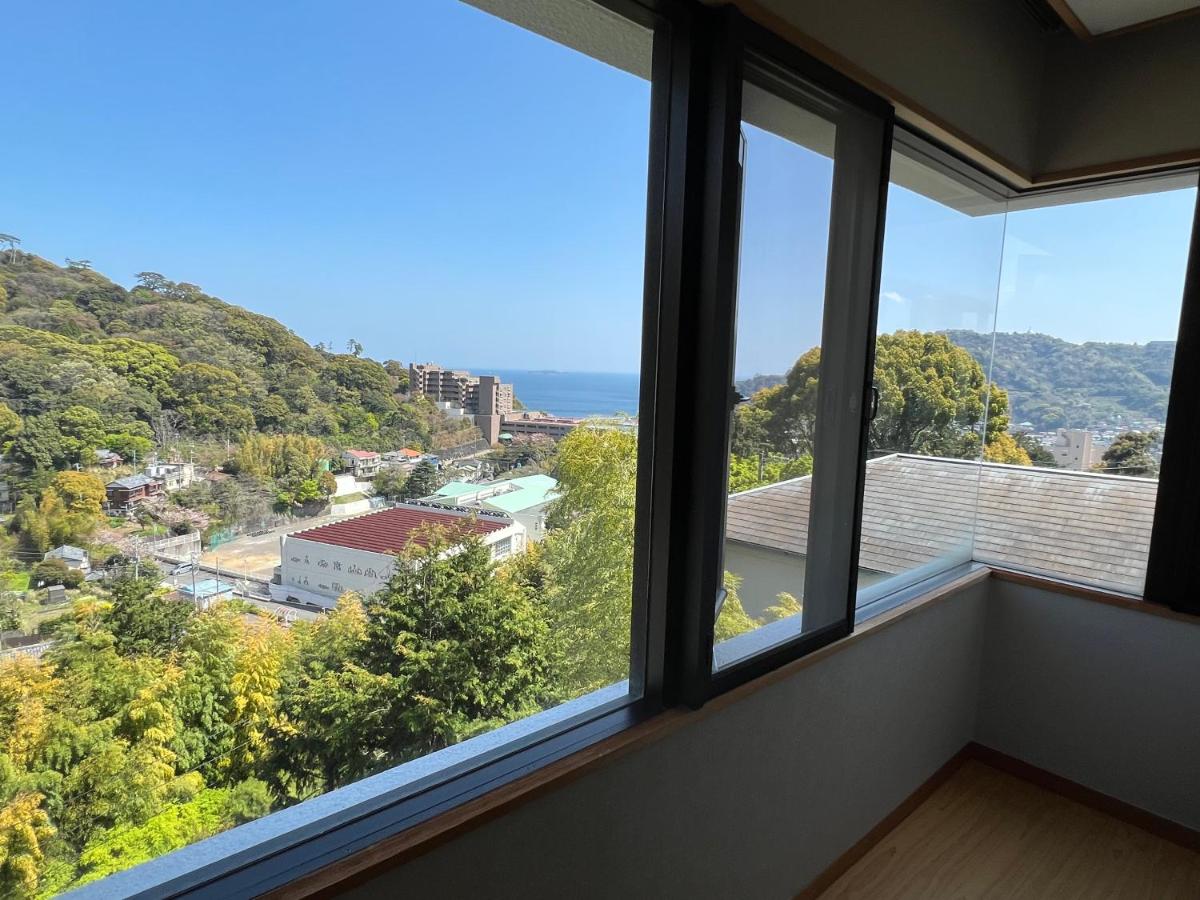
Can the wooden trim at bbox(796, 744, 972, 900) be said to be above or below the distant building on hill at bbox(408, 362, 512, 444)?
below

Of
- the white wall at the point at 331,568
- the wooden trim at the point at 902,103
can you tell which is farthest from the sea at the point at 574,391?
the wooden trim at the point at 902,103

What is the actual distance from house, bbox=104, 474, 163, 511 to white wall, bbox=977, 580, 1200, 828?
9.09 ft

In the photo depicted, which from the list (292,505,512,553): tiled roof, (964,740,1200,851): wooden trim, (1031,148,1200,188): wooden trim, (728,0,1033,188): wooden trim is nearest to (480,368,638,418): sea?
(292,505,512,553): tiled roof

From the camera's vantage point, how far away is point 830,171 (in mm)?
1639

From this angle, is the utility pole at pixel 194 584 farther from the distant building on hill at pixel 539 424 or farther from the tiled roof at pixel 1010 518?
the tiled roof at pixel 1010 518

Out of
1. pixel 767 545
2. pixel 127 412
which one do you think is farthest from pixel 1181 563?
pixel 127 412

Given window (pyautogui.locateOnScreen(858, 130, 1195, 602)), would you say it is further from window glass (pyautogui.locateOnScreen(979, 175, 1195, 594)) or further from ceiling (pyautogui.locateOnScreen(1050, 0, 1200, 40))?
ceiling (pyautogui.locateOnScreen(1050, 0, 1200, 40))

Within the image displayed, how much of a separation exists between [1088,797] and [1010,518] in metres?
1.03

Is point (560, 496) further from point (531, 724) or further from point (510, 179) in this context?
point (510, 179)

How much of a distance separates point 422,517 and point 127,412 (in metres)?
0.44

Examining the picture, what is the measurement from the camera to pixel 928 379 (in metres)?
2.24

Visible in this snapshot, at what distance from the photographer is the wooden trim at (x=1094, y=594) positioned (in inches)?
85.7

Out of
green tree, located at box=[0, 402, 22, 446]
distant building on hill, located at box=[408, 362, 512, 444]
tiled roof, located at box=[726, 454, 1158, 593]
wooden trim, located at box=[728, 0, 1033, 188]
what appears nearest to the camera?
green tree, located at box=[0, 402, 22, 446]

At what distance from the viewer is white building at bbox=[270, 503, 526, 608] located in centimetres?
95
